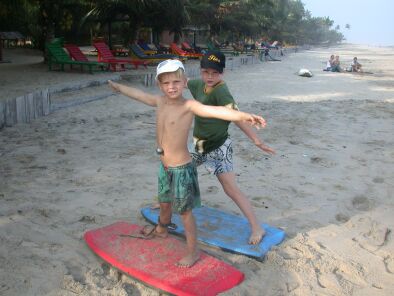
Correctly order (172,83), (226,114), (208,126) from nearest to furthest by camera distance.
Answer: (226,114) → (172,83) → (208,126)

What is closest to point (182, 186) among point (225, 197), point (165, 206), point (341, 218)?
point (165, 206)

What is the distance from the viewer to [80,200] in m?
4.11

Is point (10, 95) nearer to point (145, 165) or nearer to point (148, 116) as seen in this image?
point (148, 116)

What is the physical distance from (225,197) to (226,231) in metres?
0.95

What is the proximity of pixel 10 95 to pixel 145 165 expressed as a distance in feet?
18.9

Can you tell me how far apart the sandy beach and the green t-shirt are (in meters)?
0.87

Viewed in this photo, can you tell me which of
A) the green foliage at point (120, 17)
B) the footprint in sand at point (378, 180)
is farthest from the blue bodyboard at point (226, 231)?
the green foliage at point (120, 17)

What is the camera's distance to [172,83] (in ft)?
8.88

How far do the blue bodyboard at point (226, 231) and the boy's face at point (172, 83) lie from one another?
130cm

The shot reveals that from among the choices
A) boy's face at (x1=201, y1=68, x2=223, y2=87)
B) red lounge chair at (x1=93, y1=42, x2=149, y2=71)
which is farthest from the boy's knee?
red lounge chair at (x1=93, y1=42, x2=149, y2=71)

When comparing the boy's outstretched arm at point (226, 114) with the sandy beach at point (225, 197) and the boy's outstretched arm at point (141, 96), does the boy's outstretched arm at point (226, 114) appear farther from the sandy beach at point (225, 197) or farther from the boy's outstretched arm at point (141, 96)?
the sandy beach at point (225, 197)

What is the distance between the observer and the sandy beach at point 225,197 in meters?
2.90

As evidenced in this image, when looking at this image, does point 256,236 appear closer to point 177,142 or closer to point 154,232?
point 154,232

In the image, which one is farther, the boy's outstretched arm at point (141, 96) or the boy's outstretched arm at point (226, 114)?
the boy's outstretched arm at point (141, 96)
